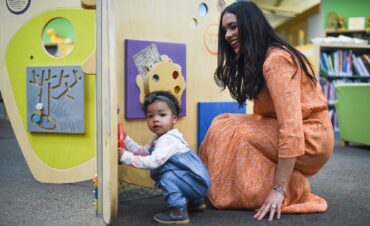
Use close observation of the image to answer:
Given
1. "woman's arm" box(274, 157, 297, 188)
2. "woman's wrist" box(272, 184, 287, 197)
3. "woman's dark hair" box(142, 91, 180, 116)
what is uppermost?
"woman's dark hair" box(142, 91, 180, 116)

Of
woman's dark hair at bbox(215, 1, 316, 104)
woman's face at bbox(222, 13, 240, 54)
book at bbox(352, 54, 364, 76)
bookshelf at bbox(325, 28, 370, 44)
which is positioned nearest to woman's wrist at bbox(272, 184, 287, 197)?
woman's dark hair at bbox(215, 1, 316, 104)

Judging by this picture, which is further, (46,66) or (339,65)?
(339,65)

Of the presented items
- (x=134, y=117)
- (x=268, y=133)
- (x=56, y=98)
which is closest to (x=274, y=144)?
(x=268, y=133)

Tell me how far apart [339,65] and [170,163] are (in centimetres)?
366

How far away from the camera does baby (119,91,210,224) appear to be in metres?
1.30

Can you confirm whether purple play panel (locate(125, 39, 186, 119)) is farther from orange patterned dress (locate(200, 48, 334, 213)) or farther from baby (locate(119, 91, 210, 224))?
orange patterned dress (locate(200, 48, 334, 213))

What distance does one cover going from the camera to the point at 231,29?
1.47 m

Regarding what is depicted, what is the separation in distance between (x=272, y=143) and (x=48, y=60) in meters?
1.08

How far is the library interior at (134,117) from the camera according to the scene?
4.28 ft

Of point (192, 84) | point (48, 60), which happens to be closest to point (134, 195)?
point (192, 84)

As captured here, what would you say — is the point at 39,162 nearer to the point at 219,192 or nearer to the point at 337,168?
the point at 219,192

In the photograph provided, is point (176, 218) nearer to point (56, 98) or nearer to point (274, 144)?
point (274, 144)

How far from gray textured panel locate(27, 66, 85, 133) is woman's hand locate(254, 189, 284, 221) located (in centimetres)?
87

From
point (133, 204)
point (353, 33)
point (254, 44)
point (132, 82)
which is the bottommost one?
point (133, 204)
